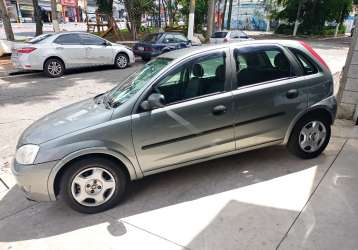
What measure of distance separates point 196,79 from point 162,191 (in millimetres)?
1359

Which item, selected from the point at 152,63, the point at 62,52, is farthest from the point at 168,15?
the point at 152,63

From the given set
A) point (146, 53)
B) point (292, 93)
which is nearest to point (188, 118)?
point (292, 93)

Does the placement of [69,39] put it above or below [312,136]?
above

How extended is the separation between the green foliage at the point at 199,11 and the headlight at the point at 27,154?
26.7 metres

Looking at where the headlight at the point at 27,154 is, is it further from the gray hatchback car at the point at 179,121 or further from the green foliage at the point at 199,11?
the green foliage at the point at 199,11

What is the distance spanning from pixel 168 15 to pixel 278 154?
2638 cm

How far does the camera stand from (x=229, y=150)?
3738 mm

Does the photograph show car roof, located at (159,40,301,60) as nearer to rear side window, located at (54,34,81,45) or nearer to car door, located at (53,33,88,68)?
car door, located at (53,33,88,68)

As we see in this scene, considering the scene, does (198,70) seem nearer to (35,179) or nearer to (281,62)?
(281,62)

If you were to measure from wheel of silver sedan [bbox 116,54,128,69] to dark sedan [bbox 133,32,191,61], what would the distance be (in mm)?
1590

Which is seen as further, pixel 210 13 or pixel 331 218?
pixel 210 13

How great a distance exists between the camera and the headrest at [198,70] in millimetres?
3672

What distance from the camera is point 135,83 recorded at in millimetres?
3631

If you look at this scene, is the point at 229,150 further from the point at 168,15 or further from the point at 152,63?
the point at 168,15
